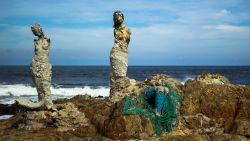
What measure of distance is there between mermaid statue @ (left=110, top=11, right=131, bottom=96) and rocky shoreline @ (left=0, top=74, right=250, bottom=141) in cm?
90

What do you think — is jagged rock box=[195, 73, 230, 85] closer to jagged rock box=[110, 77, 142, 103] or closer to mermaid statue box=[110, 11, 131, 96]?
jagged rock box=[110, 77, 142, 103]

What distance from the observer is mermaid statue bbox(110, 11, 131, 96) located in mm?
15422

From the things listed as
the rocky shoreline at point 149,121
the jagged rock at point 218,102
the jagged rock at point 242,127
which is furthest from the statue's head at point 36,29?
the jagged rock at point 242,127

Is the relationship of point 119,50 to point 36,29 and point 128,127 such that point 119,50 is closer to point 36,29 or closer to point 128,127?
point 36,29

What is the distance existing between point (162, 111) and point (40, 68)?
182 inches

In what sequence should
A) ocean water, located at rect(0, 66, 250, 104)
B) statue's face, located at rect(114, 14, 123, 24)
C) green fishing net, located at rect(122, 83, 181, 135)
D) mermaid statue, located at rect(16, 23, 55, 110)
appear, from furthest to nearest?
ocean water, located at rect(0, 66, 250, 104)
statue's face, located at rect(114, 14, 123, 24)
mermaid statue, located at rect(16, 23, 55, 110)
green fishing net, located at rect(122, 83, 181, 135)

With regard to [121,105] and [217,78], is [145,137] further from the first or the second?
[217,78]

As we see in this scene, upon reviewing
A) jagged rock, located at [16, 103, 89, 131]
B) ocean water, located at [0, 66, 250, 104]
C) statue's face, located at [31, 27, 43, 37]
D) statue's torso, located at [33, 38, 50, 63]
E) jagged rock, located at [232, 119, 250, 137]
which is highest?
statue's face, located at [31, 27, 43, 37]

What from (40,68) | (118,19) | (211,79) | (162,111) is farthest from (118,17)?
(162,111)

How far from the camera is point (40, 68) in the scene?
1428 centimetres

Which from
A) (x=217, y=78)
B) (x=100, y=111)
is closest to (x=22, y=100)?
(x=100, y=111)

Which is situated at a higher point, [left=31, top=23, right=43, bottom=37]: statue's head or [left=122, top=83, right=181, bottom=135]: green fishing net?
[left=31, top=23, right=43, bottom=37]: statue's head

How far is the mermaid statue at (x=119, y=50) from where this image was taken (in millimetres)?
→ 15422

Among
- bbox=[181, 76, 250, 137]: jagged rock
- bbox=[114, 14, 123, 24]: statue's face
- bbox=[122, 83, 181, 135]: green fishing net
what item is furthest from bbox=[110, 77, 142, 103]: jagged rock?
bbox=[114, 14, 123, 24]: statue's face
